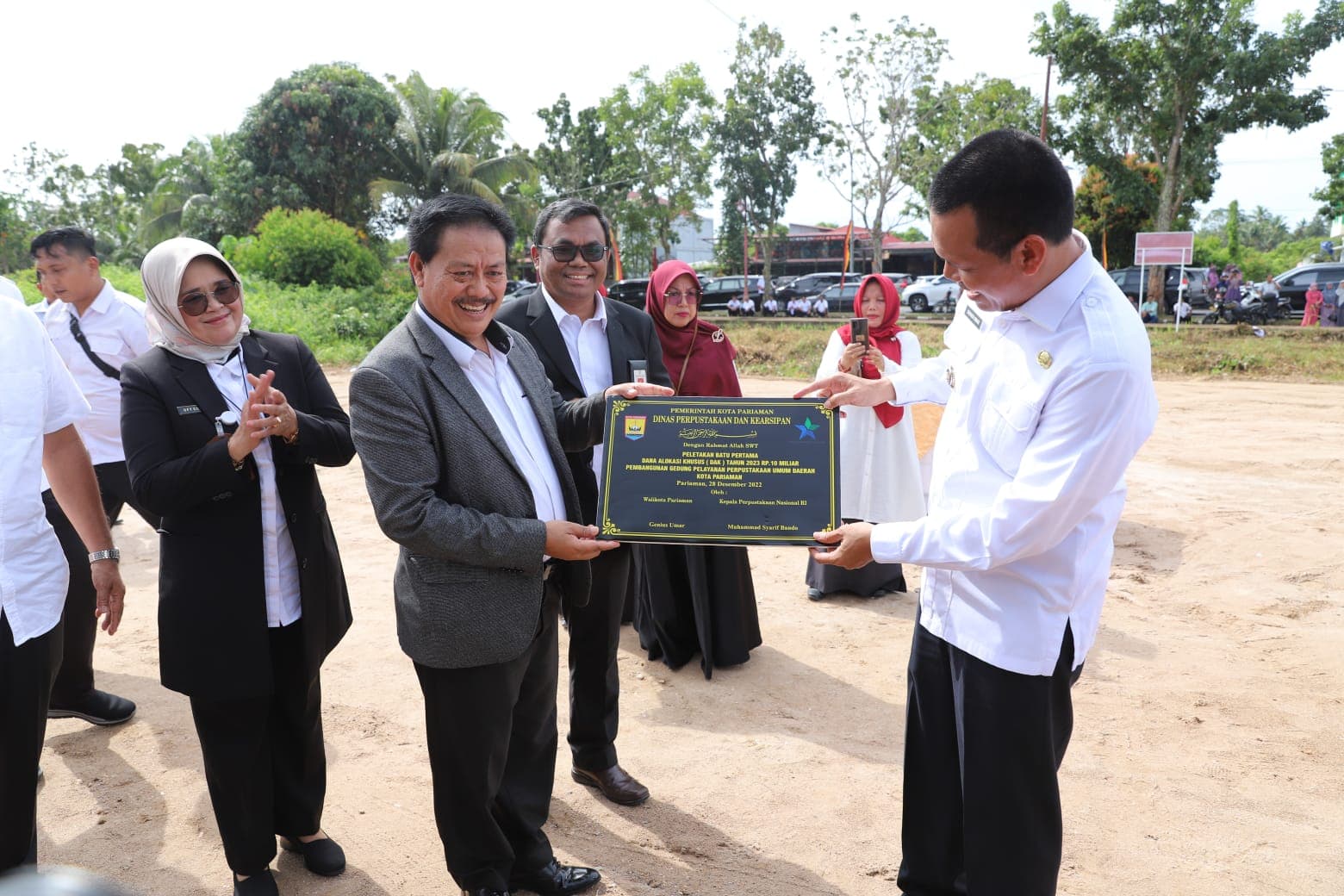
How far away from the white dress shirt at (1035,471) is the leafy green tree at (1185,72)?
24.0m

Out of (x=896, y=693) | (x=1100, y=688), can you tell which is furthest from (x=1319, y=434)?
(x=896, y=693)

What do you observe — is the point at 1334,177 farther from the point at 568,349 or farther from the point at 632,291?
the point at 568,349

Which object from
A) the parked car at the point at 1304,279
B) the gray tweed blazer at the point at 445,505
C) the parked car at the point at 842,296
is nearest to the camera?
the gray tweed blazer at the point at 445,505

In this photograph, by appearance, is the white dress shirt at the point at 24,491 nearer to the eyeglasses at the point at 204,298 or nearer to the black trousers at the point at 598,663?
the eyeglasses at the point at 204,298

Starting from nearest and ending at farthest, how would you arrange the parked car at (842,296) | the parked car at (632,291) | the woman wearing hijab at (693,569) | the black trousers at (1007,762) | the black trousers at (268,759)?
the black trousers at (1007,762) < the black trousers at (268,759) < the woman wearing hijab at (693,569) < the parked car at (632,291) < the parked car at (842,296)

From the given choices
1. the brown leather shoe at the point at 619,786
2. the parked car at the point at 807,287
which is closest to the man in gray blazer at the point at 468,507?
the brown leather shoe at the point at 619,786

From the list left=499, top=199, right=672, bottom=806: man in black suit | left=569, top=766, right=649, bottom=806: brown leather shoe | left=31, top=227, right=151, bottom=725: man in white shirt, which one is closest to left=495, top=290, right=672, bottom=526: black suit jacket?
left=499, top=199, right=672, bottom=806: man in black suit

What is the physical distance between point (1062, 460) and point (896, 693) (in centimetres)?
268

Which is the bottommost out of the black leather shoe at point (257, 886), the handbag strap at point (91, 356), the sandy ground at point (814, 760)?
the sandy ground at point (814, 760)

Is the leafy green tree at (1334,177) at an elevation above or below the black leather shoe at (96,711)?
above

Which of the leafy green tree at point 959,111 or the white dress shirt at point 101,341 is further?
the leafy green tree at point 959,111

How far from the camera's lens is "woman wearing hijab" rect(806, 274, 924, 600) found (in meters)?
5.66

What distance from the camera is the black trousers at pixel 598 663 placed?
3.34 meters

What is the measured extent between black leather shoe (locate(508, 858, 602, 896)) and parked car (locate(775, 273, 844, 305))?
1181 inches
